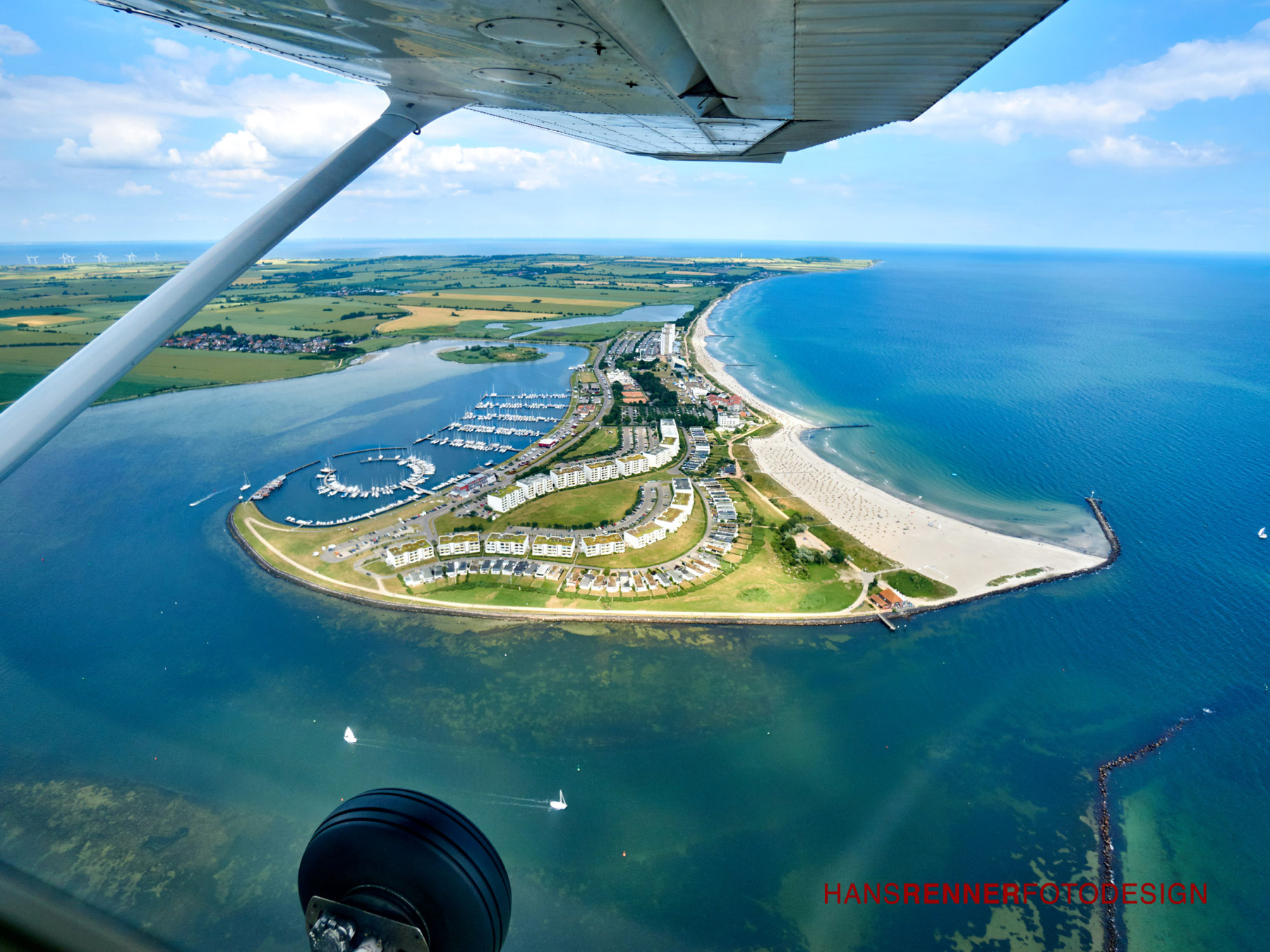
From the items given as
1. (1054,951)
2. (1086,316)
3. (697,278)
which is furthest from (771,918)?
(697,278)

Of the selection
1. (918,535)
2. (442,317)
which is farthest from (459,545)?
(442,317)

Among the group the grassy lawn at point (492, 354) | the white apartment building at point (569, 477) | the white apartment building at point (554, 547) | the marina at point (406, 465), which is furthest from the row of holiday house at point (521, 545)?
the grassy lawn at point (492, 354)

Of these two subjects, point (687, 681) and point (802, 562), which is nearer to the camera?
point (687, 681)

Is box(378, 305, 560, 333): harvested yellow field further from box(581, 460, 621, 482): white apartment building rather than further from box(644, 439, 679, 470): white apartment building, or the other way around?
box(581, 460, 621, 482): white apartment building

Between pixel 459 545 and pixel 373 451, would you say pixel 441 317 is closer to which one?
pixel 373 451

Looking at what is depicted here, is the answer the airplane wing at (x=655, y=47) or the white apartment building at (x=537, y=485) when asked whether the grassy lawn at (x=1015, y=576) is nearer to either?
the white apartment building at (x=537, y=485)

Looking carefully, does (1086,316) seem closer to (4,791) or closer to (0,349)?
(4,791)
